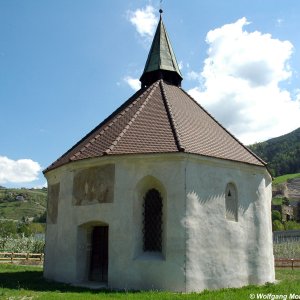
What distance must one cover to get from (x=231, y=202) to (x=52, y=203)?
7707 mm

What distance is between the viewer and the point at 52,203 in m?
16.6

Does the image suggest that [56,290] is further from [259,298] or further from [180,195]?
[259,298]

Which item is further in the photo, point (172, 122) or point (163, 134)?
point (172, 122)

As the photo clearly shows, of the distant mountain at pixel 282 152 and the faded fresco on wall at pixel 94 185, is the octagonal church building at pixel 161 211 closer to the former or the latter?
the faded fresco on wall at pixel 94 185

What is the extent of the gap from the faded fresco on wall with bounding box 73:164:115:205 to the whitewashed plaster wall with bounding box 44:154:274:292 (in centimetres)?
20

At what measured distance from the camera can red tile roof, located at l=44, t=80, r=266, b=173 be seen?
13.5 m

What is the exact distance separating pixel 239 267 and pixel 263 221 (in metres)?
2.33

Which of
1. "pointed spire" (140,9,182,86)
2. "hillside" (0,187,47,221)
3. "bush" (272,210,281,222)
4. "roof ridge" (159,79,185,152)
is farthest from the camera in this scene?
"hillside" (0,187,47,221)

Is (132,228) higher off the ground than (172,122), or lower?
lower

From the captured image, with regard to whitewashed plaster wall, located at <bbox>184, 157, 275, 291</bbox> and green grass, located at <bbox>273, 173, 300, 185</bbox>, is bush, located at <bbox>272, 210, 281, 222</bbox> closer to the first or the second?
green grass, located at <bbox>273, 173, 300, 185</bbox>
